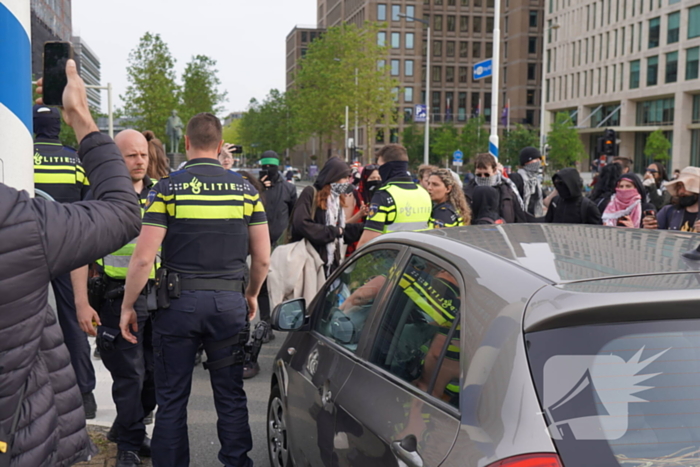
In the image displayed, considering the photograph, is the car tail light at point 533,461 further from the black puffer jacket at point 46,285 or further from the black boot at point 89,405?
the black boot at point 89,405

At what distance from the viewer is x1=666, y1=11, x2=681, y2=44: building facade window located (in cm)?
6588

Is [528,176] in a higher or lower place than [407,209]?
higher

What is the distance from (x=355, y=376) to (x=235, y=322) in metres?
1.39

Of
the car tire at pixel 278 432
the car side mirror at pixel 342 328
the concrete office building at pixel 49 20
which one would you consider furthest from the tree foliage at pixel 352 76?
the car side mirror at pixel 342 328

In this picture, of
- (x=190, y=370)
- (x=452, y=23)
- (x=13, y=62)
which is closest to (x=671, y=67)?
(x=452, y=23)

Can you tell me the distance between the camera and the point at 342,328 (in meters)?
3.39

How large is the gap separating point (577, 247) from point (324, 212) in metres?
4.74

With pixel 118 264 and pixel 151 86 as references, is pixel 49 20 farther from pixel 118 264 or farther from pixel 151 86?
pixel 118 264

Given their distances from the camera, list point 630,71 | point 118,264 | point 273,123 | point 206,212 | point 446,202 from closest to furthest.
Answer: point 206,212, point 118,264, point 446,202, point 630,71, point 273,123

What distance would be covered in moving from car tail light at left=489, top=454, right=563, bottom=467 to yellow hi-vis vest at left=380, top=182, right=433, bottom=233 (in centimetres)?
437

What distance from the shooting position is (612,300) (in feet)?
6.18

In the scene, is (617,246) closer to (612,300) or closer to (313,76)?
(612,300)

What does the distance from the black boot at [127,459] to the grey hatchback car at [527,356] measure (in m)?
1.91

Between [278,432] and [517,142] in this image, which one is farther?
[517,142]
